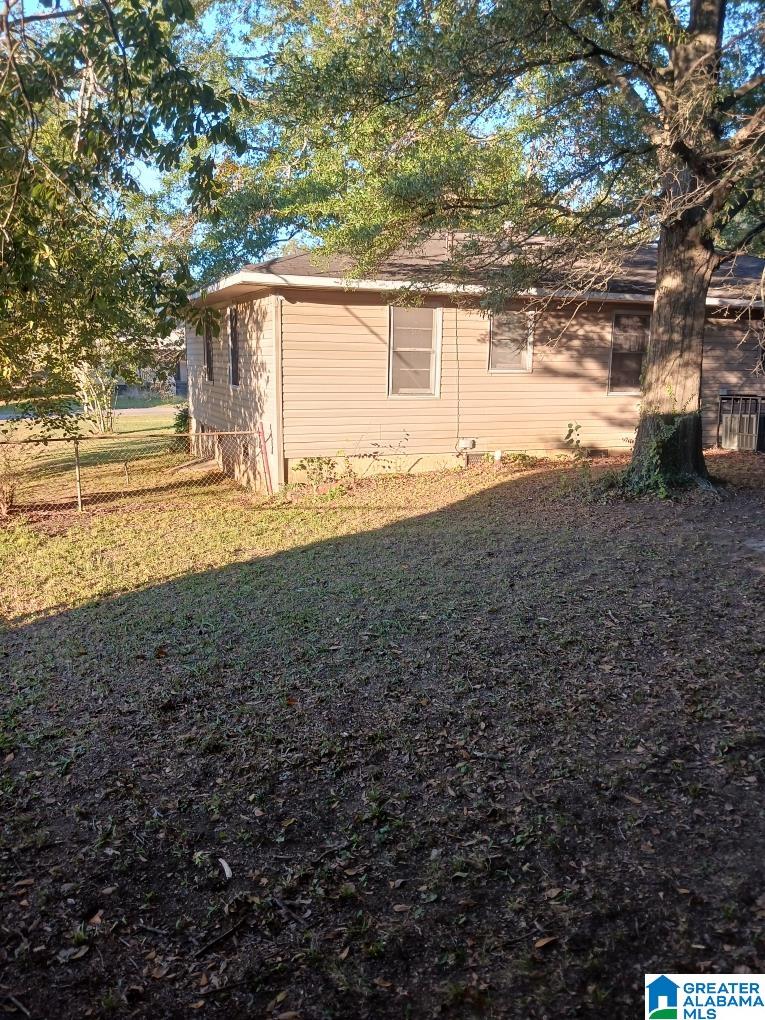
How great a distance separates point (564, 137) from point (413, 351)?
4.77 m

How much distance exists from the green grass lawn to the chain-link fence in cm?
404

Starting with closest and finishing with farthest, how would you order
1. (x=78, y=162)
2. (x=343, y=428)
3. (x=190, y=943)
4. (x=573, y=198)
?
(x=190, y=943), (x=78, y=162), (x=573, y=198), (x=343, y=428)

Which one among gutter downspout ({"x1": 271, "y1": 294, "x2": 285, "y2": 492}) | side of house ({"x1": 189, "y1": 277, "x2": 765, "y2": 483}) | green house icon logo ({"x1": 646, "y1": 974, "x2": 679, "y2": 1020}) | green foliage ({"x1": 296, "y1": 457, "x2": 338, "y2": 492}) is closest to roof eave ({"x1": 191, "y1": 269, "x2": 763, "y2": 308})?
side of house ({"x1": 189, "y1": 277, "x2": 765, "y2": 483})

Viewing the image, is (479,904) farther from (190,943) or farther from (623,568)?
(623,568)

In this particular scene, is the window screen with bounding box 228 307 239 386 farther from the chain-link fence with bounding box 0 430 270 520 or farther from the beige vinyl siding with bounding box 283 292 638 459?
the beige vinyl siding with bounding box 283 292 638 459

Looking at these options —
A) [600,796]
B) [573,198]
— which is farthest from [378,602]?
[573,198]

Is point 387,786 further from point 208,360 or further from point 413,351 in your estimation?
point 208,360

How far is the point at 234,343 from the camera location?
14273 millimetres

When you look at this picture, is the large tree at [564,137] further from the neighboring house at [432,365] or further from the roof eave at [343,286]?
the neighboring house at [432,365]

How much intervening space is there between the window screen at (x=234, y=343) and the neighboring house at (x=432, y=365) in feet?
0.12

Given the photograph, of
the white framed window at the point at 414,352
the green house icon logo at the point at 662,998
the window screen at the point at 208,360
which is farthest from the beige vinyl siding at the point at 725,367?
the green house icon logo at the point at 662,998

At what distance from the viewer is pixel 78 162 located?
4.54 metres

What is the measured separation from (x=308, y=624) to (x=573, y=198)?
19.3ft

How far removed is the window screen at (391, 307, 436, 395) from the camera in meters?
Answer: 12.7
